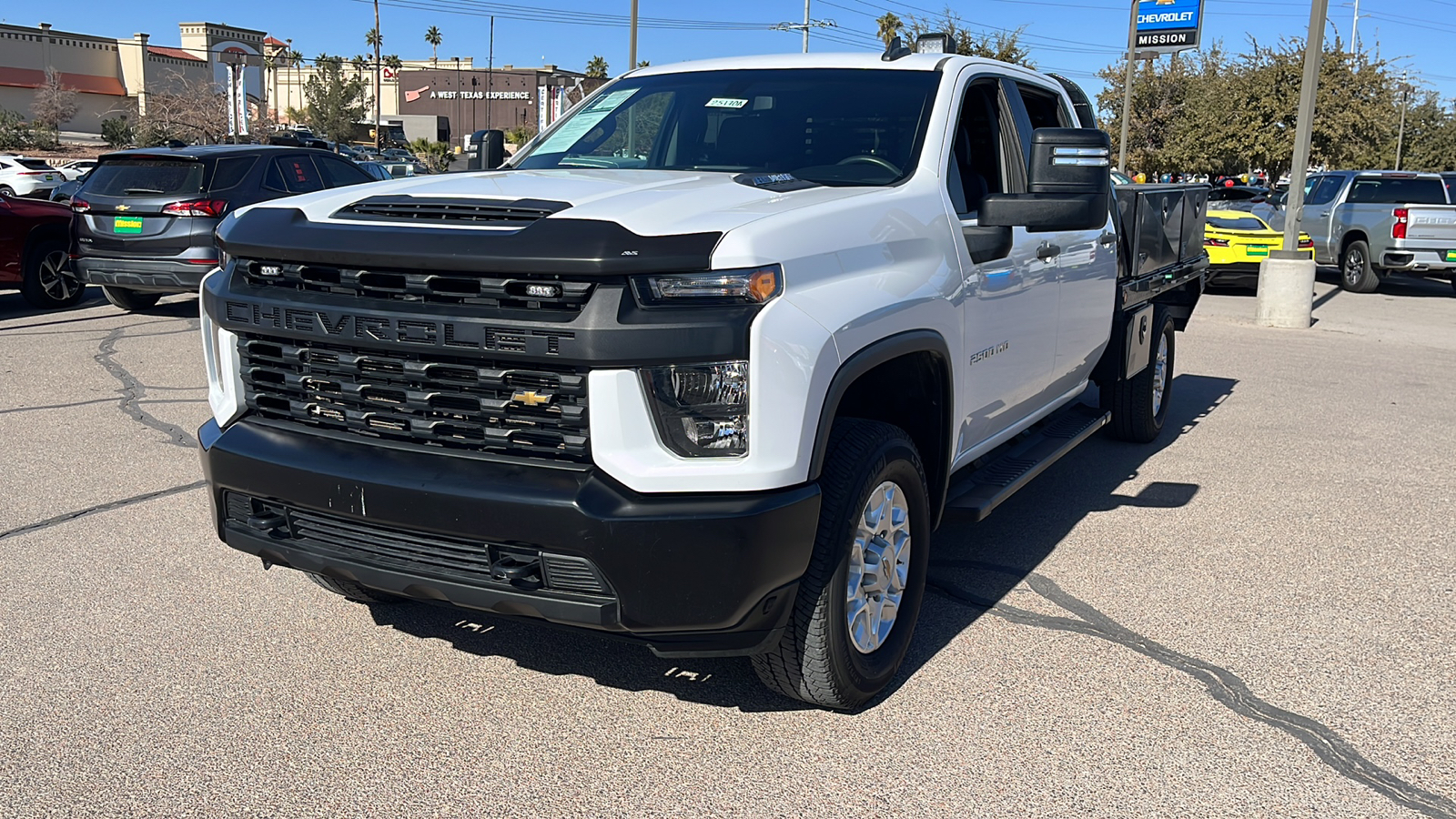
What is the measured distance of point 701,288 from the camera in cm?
307

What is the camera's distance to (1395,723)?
3.75 meters

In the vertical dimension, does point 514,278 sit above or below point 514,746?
above

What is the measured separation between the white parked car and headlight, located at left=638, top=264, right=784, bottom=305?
27847mm

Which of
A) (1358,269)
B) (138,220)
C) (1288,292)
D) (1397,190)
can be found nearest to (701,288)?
(138,220)

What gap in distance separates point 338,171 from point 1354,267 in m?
15.2

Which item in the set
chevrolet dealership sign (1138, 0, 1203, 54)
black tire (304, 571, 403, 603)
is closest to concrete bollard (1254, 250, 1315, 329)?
black tire (304, 571, 403, 603)

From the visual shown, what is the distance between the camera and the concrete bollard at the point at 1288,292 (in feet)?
46.6

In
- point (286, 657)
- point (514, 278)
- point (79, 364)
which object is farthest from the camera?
point (79, 364)

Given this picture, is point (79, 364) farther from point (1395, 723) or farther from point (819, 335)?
point (1395, 723)

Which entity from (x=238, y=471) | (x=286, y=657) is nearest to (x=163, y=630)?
(x=286, y=657)

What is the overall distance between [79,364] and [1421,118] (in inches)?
3783

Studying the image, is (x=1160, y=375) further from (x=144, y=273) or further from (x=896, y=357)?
(x=144, y=273)

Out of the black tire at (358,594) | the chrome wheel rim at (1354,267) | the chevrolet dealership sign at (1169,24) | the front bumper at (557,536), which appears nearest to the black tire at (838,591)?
the front bumper at (557,536)

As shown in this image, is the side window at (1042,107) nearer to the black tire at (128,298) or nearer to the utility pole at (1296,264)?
the utility pole at (1296,264)
